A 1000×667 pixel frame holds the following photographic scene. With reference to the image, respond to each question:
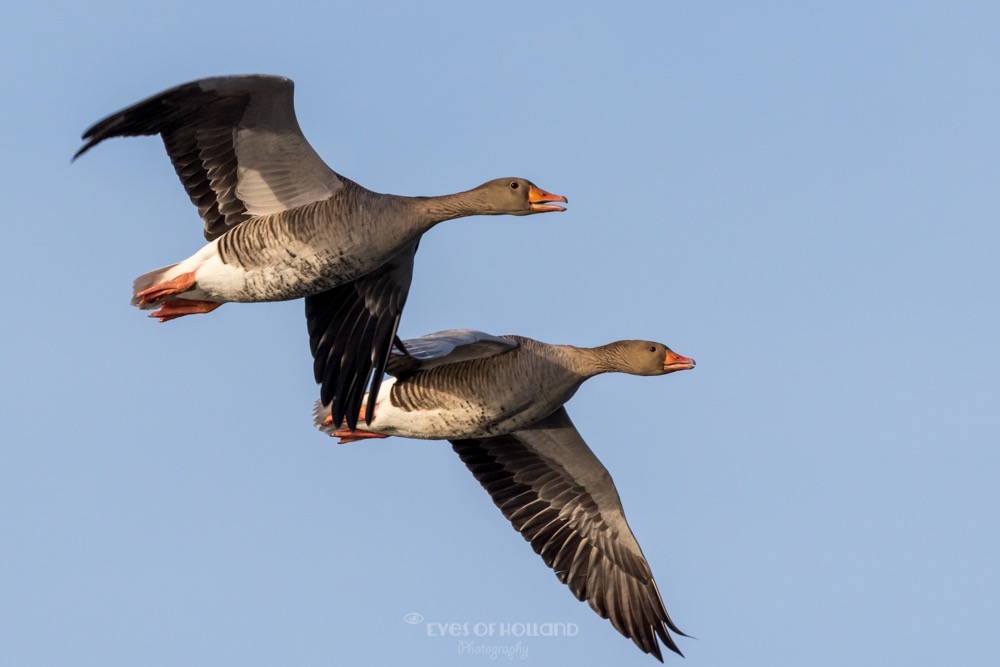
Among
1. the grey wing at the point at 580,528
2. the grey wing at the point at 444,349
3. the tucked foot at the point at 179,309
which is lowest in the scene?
the grey wing at the point at 580,528

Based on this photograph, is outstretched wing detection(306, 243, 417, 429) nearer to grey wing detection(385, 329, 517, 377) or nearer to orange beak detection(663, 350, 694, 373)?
grey wing detection(385, 329, 517, 377)

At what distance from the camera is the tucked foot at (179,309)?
15516mm

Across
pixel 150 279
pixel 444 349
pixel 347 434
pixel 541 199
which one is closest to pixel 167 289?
pixel 150 279

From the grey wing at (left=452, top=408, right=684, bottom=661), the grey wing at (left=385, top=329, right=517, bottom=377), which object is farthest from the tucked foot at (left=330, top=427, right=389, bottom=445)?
the grey wing at (left=452, top=408, right=684, bottom=661)

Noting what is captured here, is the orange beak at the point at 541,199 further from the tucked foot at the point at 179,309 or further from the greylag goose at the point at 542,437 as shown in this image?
the tucked foot at the point at 179,309

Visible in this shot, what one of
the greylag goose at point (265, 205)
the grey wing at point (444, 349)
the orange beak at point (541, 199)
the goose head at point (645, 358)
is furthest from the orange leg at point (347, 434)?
the orange beak at point (541, 199)

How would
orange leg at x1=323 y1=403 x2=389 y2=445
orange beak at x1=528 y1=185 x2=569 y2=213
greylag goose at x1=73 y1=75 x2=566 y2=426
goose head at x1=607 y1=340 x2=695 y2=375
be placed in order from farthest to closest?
1. orange leg at x1=323 y1=403 x2=389 y2=445
2. goose head at x1=607 y1=340 x2=695 y2=375
3. orange beak at x1=528 y1=185 x2=569 y2=213
4. greylag goose at x1=73 y1=75 x2=566 y2=426

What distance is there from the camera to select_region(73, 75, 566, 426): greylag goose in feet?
47.1

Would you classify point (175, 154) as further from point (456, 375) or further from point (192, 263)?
point (456, 375)

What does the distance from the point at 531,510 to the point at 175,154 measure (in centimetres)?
521

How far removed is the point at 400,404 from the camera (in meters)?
16.1

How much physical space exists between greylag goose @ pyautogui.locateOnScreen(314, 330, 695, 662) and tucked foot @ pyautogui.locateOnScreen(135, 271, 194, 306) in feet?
6.84

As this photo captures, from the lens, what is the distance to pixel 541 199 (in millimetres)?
15195

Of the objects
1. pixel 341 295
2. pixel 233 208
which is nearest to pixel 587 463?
pixel 341 295
